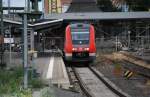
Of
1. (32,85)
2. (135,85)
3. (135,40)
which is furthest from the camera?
(135,40)

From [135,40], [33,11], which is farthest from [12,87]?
[135,40]

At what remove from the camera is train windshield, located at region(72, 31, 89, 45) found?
39.0 m

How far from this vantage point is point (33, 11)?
52.1 feet

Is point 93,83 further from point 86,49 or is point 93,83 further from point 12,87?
point 86,49

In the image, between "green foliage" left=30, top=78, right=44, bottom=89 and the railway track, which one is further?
the railway track

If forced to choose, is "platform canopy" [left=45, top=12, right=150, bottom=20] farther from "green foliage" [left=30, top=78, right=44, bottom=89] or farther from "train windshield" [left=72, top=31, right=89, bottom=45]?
"green foliage" [left=30, top=78, right=44, bottom=89]

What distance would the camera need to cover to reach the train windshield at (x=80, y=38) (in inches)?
1535

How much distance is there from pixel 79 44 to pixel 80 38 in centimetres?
48

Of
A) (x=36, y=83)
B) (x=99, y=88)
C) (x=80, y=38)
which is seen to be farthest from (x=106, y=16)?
(x=36, y=83)

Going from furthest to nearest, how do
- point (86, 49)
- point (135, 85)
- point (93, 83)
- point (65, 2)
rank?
point (65, 2) → point (86, 49) → point (93, 83) → point (135, 85)

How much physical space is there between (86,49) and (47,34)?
89.6 feet

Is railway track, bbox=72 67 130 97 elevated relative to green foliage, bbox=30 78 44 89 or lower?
lower

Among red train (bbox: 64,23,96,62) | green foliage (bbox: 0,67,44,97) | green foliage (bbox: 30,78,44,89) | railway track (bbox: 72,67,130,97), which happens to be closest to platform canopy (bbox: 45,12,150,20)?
red train (bbox: 64,23,96,62)

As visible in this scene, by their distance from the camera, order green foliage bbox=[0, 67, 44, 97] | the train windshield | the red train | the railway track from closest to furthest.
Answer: green foliage bbox=[0, 67, 44, 97], the railway track, the red train, the train windshield
